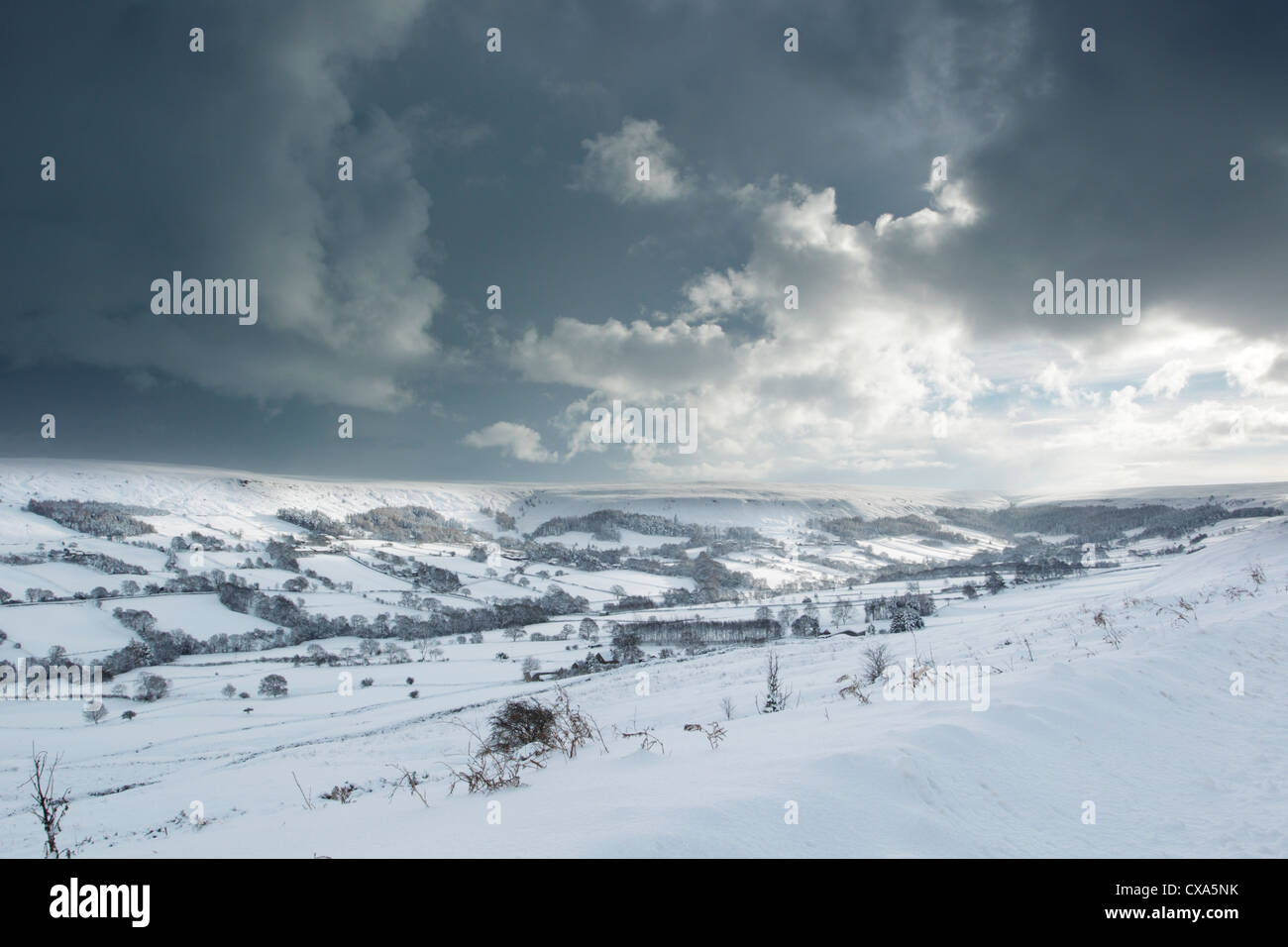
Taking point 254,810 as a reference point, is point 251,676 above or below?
below

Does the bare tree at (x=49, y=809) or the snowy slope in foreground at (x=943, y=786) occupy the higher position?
the snowy slope in foreground at (x=943, y=786)

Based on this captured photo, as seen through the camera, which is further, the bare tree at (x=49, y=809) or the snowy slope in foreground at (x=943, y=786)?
the bare tree at (x=49, y=809)

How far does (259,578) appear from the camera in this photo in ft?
392

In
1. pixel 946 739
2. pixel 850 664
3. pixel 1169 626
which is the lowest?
pixel 850 664

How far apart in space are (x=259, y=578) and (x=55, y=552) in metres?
38.9

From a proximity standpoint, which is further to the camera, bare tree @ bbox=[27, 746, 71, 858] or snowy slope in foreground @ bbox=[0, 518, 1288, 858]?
bare tree @ bbox=[27, 746, 71, 858]

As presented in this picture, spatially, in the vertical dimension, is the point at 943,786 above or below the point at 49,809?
above

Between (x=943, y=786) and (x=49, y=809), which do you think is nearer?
(x=943, y=786)

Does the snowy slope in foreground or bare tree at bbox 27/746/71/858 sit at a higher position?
the snowy slope in foreground
